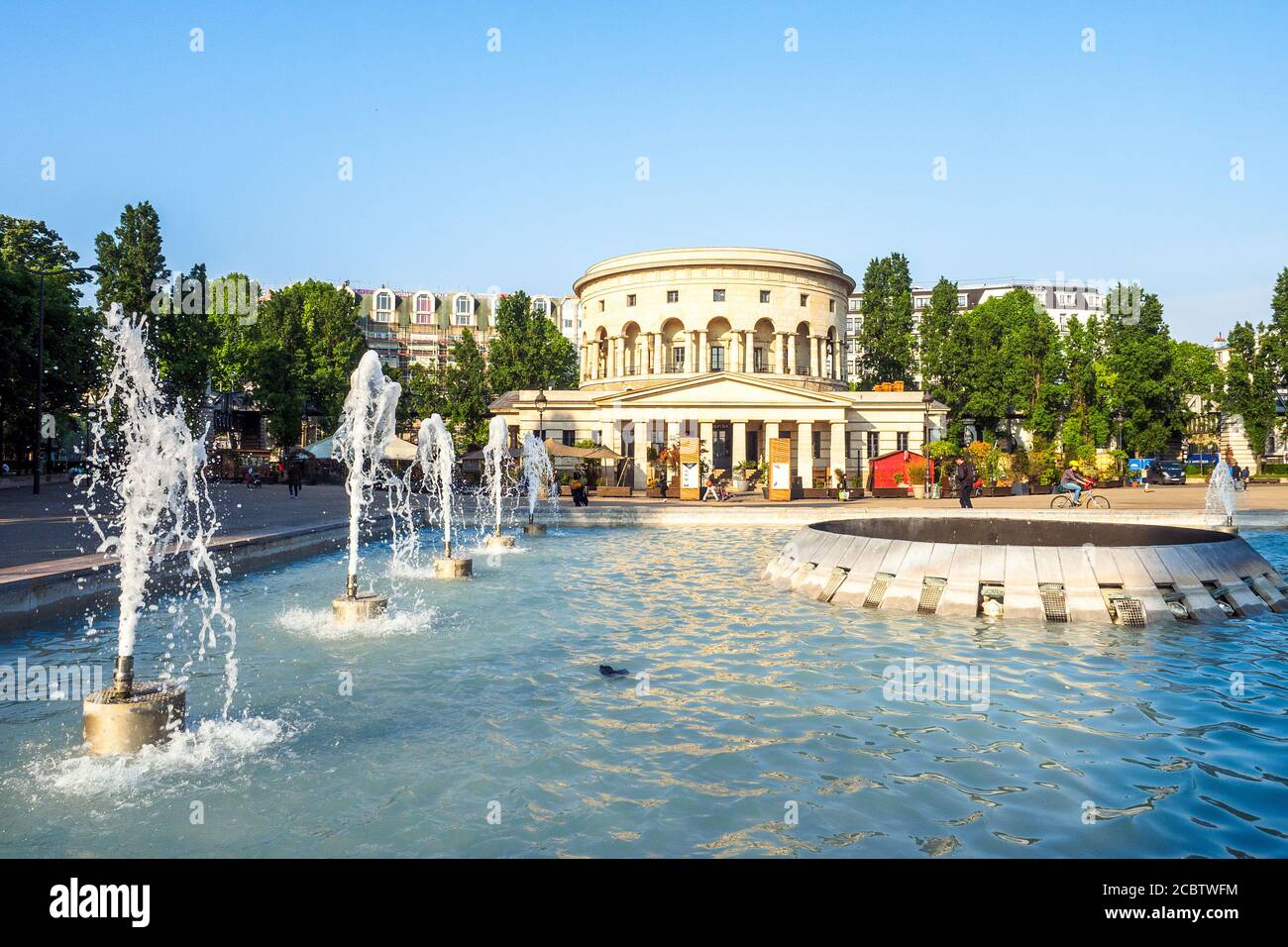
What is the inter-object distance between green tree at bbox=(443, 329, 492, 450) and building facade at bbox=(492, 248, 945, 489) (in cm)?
1006

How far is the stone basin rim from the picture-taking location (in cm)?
1512

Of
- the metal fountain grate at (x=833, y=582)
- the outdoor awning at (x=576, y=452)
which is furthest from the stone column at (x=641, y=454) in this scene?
the metal fountain grate at (x=833, y=582)

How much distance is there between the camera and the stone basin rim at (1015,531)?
15.1m

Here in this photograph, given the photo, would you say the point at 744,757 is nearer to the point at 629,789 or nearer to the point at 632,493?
the point at 629,789

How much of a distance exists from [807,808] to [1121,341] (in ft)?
255

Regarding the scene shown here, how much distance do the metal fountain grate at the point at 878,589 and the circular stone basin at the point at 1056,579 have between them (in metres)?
0.02

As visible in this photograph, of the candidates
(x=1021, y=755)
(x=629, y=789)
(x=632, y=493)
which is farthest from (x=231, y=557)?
(x=632, y=493)

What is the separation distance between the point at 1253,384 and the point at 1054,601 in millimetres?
74204

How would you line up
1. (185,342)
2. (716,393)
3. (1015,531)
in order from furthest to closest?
(185,342)
(716,393)
(1015,531)

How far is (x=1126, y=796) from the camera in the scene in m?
5.95

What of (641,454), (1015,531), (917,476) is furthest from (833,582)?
(641,454)

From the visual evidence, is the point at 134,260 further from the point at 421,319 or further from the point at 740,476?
the point at 421,319

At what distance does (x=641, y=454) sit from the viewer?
53.5m

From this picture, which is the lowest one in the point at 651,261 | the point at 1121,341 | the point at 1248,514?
the point at 1248,514
